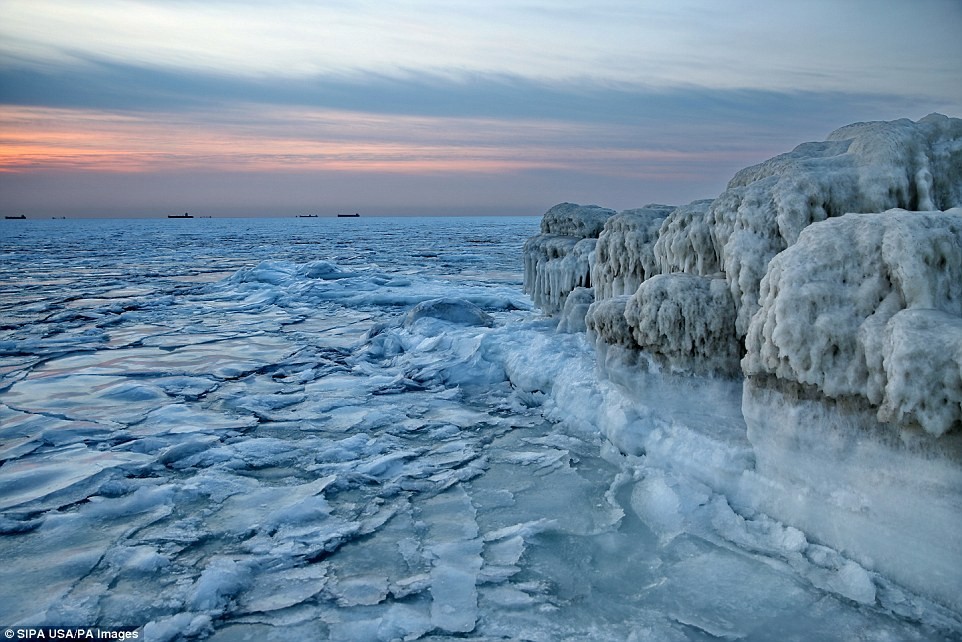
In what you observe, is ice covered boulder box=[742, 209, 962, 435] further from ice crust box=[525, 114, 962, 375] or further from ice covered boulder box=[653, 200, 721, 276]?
ice covered boulder box=[653, 200, 721, 276]

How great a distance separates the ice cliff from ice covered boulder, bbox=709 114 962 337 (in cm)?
1

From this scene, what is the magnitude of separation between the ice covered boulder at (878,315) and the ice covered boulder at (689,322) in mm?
918

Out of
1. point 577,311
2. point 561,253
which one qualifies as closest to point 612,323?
point 577,311

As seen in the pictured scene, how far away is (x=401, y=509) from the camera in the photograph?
4.83m

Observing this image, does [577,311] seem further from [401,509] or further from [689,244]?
[401,509]

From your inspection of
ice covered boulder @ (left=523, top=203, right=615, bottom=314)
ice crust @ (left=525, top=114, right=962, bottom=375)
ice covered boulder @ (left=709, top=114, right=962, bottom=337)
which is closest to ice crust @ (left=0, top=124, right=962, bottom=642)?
ice crust @ (left=525, top=114, right=962, bottom=375)

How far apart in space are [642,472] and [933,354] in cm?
253

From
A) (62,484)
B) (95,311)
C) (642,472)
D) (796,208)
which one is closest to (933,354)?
(796,208)

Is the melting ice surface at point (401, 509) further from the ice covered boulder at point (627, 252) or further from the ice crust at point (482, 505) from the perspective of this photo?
the ice covered boulder at point (627, 252)

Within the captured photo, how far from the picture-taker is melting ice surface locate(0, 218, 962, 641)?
3.50 m

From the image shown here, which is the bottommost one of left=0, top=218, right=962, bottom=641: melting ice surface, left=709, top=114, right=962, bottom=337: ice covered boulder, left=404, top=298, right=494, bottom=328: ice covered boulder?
left=0, top=218, right=962, bottom=641: melting ice surface

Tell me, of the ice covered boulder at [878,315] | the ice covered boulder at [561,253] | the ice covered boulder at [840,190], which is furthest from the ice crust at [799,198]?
the ice covered boulder at [561,253]

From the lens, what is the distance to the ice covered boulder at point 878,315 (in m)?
3.20

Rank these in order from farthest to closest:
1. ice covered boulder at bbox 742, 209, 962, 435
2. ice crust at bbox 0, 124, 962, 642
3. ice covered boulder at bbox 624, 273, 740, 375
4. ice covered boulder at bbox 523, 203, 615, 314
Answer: ice covered boulder at bbox 523, 203, 615, 314, ice covered boulder at bbox 624, 273, 740, 375, ice crust at bbox 0, 124, 962, 642, ice covered boulder at bbox 742, 209, 962, 435
